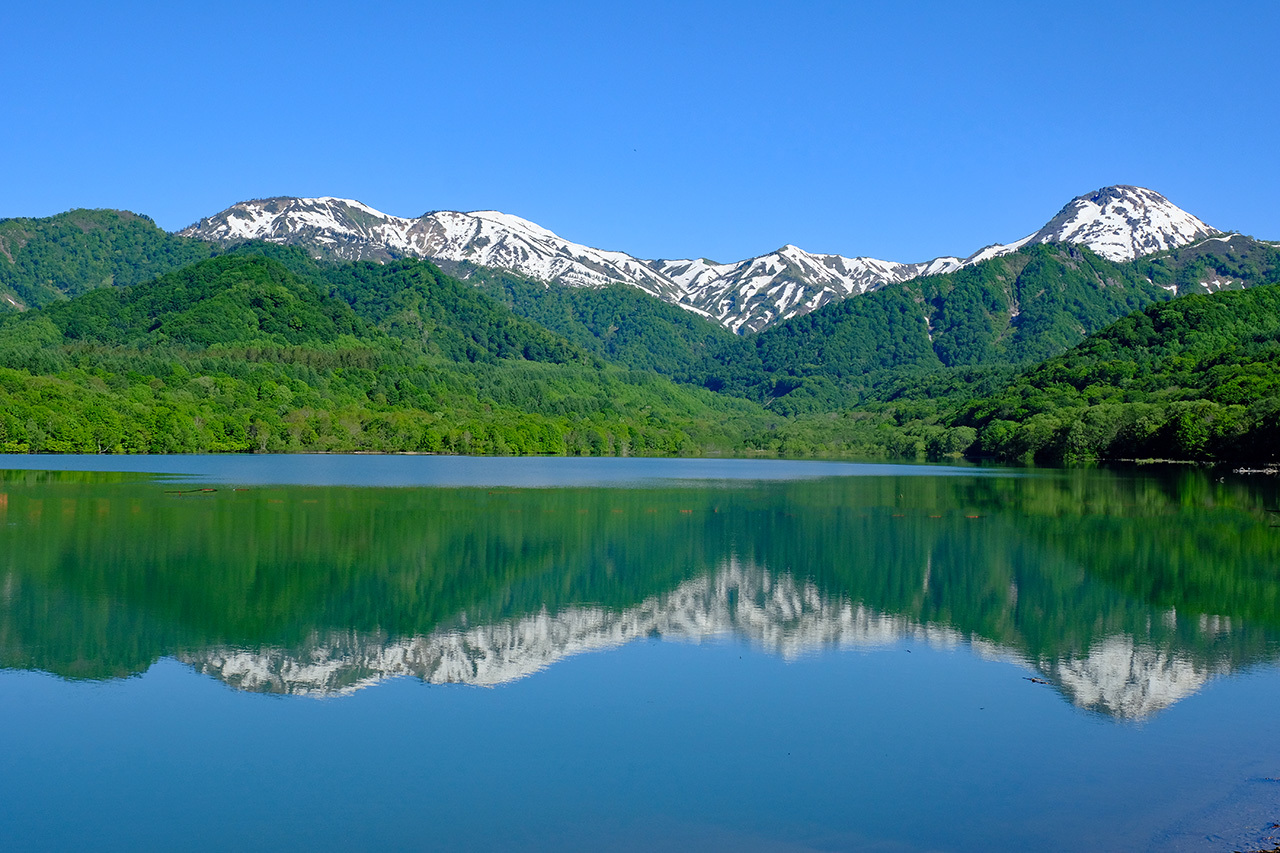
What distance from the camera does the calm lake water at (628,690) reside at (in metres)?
12.8

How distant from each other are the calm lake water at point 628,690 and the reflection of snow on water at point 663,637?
0.39 ft

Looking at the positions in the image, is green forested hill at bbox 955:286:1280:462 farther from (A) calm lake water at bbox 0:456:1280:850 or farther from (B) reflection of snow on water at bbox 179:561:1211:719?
(B) reflection of snow on water at bbox 179:561:1211:719

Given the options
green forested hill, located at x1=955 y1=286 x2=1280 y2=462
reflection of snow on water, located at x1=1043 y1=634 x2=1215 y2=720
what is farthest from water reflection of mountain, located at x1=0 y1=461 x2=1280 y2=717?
green forested hill, located at x1=955 y1=286 x2=1280 y2=462

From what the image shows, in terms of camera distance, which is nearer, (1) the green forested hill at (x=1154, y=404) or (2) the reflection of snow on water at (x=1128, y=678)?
(2) the reflection of snow on water at (x=1128, y=678)

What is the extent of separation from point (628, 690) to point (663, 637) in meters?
4.81

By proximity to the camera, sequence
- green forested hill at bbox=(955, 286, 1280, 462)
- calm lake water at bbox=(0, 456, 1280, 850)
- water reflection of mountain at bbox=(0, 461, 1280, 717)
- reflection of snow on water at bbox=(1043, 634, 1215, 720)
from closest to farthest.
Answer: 1. calm lake water at bbox=(0, 456, 1280, 850)
2. reflection of snow on water at bbox=(1043, 634, 1215, 720)
3. water reflection of mountain at bbox=(0, 461, 1280, 717)
4. green forested hill at bbox=(955, 286, 1280, 462)

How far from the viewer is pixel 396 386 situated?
186m

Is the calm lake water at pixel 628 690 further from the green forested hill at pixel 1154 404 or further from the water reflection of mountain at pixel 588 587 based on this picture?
the green forested hill at pixel 1154 404

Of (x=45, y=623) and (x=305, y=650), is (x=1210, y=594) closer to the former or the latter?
(x=305, y=650)

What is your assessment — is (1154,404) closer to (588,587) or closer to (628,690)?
(588,587)

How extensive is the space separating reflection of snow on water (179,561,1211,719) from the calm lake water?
118 mm

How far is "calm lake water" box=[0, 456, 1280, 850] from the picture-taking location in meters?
12.8

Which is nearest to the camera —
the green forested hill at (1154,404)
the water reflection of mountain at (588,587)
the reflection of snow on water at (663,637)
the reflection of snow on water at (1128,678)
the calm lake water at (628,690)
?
the calm lake water at (628,690)

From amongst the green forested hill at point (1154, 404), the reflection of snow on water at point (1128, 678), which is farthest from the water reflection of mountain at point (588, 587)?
the green forested hill at point (1154, 404)
